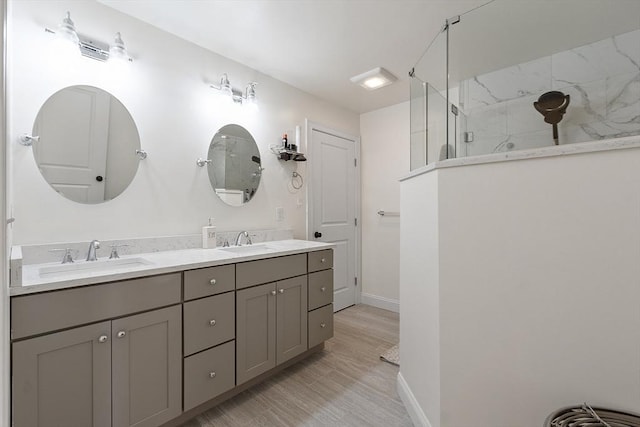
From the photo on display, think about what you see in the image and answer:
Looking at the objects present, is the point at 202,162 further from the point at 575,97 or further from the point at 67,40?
the point at 575,97

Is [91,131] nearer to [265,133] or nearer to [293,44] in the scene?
[265,133]

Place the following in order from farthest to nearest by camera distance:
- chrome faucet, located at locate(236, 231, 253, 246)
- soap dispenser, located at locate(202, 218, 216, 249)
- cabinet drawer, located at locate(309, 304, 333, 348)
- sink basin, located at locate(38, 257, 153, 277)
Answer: chrome faucet, located at locate(236, 231, 253, 246) → cabinet drawer, located at locate(309, 304, 333, 348) → soap dispenser, located at locate(202, 218, 216, 249) → sink basin, located at locate(38, 257, 153, 277)

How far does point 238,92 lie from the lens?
2.44m

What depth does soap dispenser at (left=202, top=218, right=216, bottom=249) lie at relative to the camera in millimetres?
2129

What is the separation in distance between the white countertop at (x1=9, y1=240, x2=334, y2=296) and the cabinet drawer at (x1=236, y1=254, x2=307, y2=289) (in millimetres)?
39

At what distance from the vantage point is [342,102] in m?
3.36

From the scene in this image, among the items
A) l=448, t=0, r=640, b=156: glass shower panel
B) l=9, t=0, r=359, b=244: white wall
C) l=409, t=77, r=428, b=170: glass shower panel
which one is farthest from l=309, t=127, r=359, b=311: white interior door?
l=448, t=0, r=640, b=156: glass shower panel

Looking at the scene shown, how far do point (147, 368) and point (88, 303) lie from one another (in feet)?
1.40

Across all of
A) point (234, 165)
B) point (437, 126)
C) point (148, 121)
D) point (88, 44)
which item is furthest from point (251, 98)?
point (437, 126)

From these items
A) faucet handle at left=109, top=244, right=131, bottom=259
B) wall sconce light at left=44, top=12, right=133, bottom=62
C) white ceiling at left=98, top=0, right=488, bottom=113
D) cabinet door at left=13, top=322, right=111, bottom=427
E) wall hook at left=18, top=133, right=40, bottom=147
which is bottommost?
cabinet door at left=13, top=322, right=111, bottom=427

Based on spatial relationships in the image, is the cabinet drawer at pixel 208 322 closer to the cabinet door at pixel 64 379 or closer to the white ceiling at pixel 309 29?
the cabinet door at pixel 64 379

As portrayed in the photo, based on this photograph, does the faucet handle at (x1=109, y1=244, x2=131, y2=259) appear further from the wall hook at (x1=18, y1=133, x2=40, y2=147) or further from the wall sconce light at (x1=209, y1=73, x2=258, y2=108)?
the wall sconce light at (x1=209, y1=73, x2=258, y2=108)

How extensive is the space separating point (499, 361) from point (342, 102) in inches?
116

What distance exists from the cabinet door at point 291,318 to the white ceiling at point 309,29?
5.87ft
